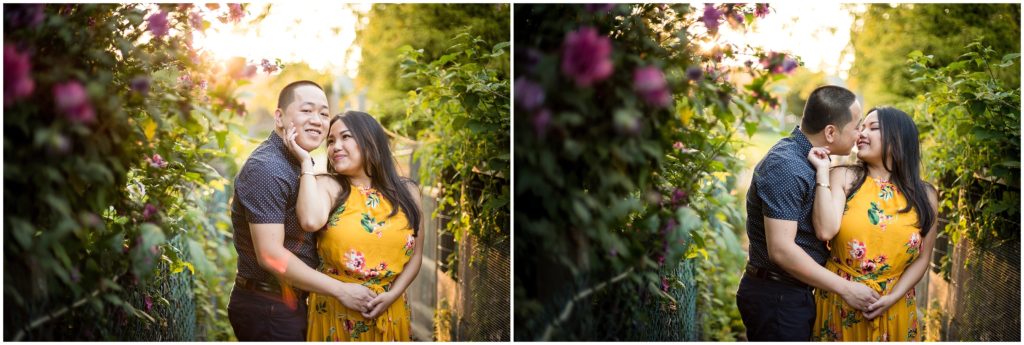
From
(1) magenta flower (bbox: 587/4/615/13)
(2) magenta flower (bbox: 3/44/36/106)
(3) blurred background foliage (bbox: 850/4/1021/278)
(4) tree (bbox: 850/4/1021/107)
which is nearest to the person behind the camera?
(2) magenta flower (bbox: 3/44/36/106)

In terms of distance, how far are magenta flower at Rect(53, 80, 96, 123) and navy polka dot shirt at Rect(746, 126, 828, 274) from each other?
6.83ft

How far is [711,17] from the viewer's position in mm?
2502

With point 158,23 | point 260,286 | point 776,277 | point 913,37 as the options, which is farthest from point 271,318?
point 913,37

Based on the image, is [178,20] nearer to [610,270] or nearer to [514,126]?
[514,126]

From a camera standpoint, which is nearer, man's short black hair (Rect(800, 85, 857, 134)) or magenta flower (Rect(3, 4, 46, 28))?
magenta flower (Rect(3, 4, 46, 28))

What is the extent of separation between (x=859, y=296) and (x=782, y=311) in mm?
255

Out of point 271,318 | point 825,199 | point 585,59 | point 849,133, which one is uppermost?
point 585,59

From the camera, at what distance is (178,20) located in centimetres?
256

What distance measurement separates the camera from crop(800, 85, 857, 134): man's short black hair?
273 cm

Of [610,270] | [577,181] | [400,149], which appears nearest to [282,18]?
[400,149]

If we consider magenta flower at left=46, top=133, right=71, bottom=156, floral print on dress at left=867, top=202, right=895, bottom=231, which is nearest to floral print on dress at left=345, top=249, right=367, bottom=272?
magenta flower at left=46, top=133, right=71, bottom=156

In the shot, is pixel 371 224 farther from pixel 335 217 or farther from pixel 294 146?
pixel 294 146

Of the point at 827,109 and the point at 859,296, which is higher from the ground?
the point at 827,109

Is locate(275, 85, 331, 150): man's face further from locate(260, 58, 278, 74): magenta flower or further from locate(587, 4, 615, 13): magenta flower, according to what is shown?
locate(587, 4, 615, 13): magenta flower
